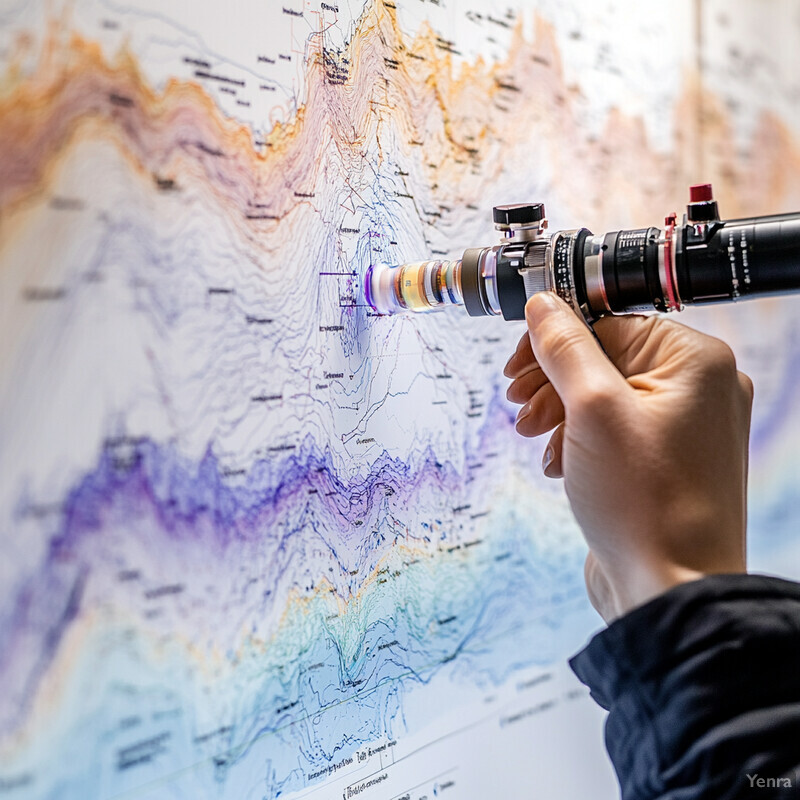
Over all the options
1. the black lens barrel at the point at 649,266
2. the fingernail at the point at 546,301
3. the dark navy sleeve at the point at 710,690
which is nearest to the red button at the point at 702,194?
the black lens barrel at the point at 649,266

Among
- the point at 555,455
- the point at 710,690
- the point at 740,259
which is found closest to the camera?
the point at 710,690

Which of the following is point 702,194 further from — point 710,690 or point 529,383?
point 710,690

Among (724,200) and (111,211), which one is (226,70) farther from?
(724,200)

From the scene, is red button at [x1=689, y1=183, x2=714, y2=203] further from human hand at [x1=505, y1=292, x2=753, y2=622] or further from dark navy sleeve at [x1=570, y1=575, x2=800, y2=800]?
dark navy sleeve at [x1=570, y1=575, x2=800, y2=800]

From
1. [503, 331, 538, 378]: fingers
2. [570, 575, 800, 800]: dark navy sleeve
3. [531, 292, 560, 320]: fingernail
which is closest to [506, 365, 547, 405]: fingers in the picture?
[503, 331, 538, 378]: fingers

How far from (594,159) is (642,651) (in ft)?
2.36

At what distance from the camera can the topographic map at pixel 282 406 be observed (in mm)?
551

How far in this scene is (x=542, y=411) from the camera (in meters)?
0.75

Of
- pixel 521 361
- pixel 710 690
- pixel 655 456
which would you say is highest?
pixel 521 361

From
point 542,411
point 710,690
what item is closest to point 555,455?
point 542,411

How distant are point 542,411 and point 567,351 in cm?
14

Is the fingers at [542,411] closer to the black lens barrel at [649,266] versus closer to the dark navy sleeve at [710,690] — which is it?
the black lens barrel at [649,266]

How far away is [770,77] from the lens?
135cm

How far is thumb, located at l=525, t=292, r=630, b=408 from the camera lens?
585 millimetres
